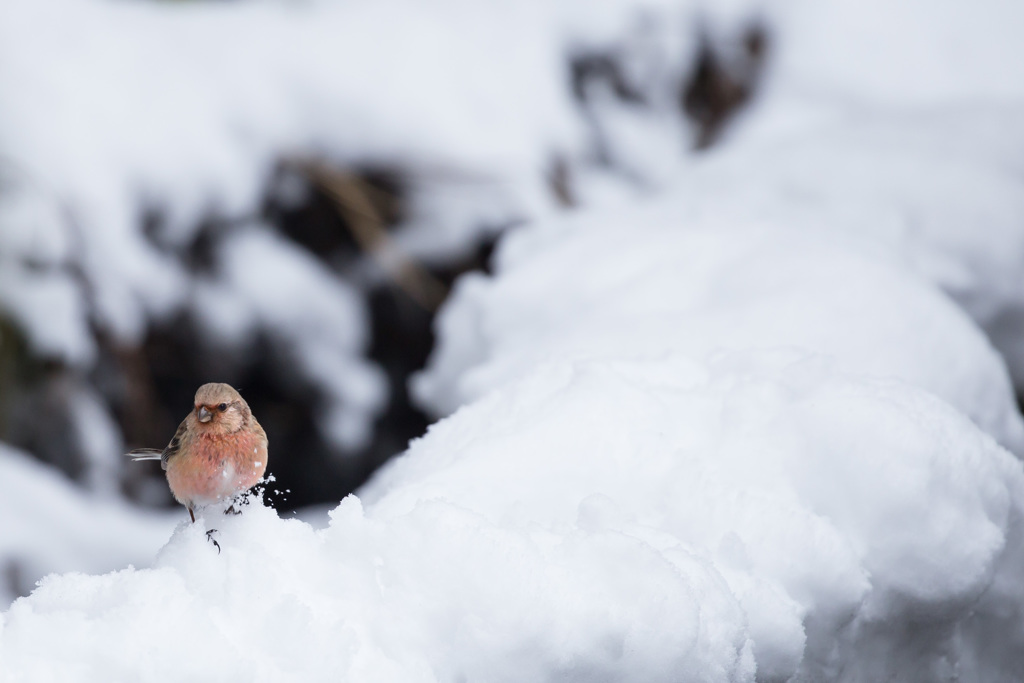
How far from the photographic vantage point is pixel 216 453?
44.3 inches

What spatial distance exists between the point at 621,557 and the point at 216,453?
1.70ft

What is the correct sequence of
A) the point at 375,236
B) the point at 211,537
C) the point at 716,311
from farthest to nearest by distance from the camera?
1. the point at 375,236
2. the point at 716,311
3. the point at 211,537

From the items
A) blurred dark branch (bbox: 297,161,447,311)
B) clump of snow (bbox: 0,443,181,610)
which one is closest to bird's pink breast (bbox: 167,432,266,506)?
clump of snow (bbox: 0,443,181,610)

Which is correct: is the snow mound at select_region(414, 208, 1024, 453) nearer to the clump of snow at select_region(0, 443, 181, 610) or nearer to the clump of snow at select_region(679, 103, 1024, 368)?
the clump of snow at select_region(679, 103, 1024, 368)

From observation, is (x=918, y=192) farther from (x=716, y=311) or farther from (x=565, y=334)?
(x=565, y=334)

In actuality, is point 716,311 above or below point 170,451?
below

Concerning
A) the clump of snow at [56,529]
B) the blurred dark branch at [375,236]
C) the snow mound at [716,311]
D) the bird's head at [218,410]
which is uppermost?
the bird's head at [218,410]

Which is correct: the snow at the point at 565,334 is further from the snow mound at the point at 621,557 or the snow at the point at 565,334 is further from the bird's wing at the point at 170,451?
the bird's wing at the point at 170,451

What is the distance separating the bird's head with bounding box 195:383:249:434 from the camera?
1.13 m

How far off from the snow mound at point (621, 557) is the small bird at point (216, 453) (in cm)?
4

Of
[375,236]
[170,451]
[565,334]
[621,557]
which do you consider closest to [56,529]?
[375,236]

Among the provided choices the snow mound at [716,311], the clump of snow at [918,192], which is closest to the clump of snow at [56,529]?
the snow mound at [716,311]

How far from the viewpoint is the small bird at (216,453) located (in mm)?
1124

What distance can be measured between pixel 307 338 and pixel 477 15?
1787mm
